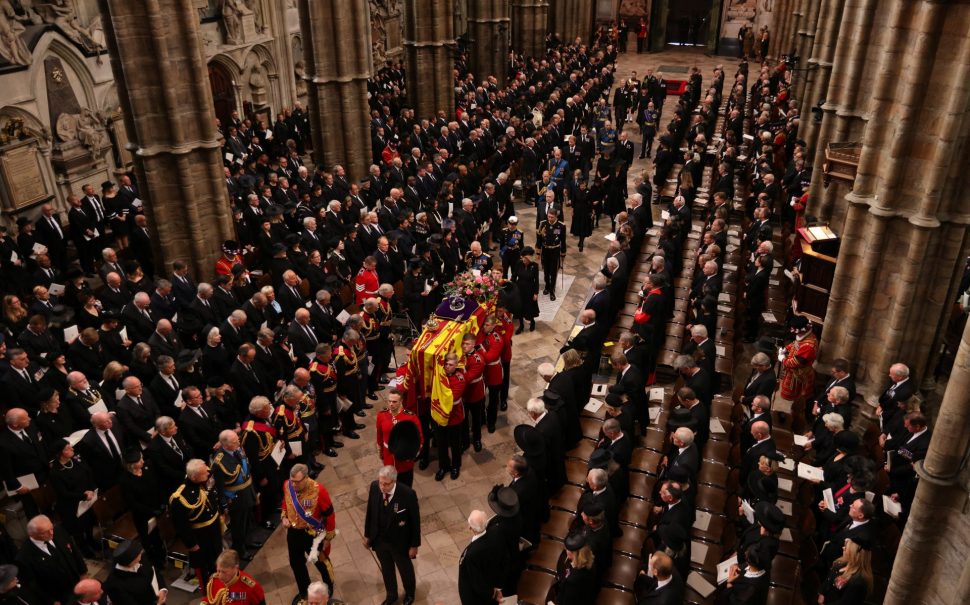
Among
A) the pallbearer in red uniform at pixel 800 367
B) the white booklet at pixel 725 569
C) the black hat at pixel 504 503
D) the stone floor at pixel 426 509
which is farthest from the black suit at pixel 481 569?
the pallbearer in red uniform at pixel 800 367

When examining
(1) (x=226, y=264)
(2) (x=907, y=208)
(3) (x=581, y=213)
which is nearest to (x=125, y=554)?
(1) (x=226, y=264)

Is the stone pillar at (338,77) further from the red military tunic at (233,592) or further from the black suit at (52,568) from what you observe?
the red military tunic at (233,592)

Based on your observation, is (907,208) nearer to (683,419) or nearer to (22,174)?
(683,419)

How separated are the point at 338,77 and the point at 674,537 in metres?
13.5

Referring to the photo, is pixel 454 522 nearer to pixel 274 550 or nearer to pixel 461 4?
pixel 274 550

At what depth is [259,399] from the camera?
24.8ft

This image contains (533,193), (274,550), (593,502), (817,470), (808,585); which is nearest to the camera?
(593,502)

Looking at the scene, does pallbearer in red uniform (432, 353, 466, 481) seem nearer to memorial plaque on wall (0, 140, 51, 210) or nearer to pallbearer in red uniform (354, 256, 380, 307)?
pallbearer in red uniform (354, 256, 380, 307)

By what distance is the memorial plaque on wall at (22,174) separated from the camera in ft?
46.6

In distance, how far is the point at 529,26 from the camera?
32750 millimetres

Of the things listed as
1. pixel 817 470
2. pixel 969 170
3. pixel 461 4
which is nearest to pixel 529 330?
pixel 817 470

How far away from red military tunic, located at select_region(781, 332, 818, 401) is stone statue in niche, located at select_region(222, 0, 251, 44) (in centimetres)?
1731

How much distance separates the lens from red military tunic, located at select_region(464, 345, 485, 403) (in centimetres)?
888

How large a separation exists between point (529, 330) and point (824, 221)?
5.27 metres
